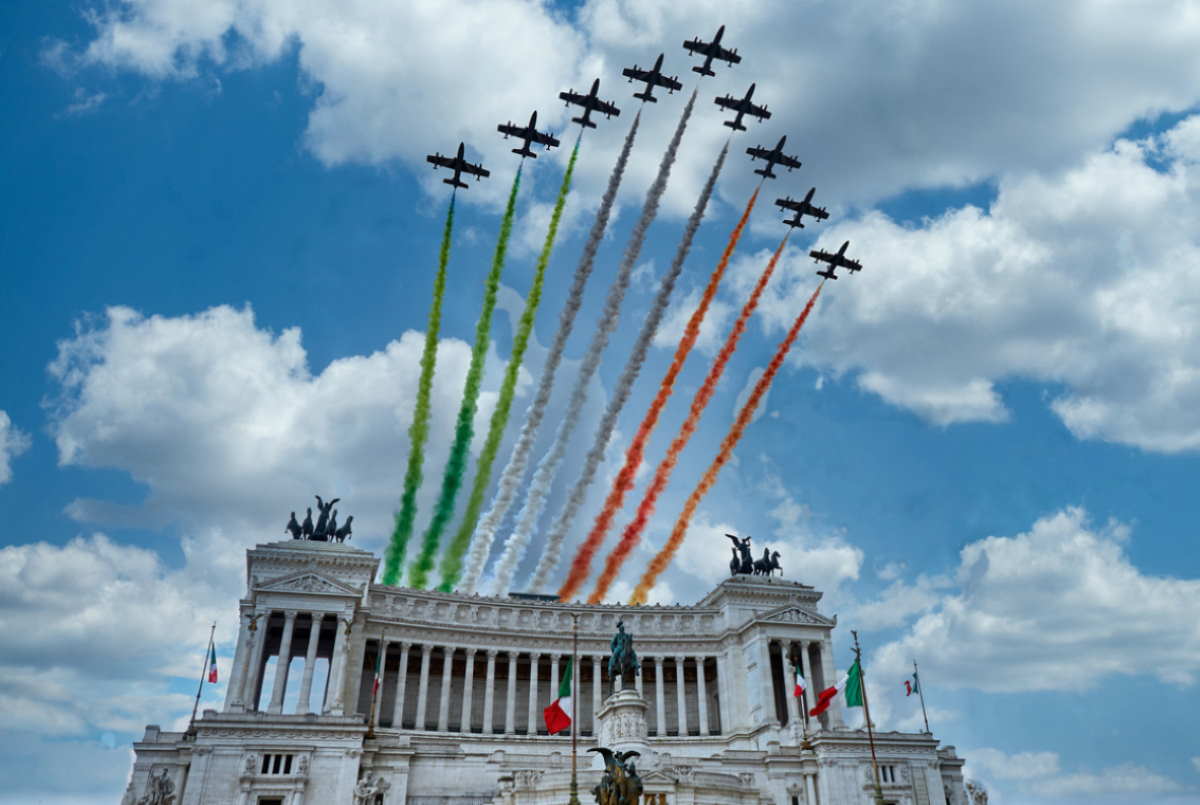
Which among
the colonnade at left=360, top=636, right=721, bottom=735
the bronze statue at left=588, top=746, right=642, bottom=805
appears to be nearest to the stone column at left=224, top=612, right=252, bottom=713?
the colonnade at left=360, top=636, right=721, bottom=735

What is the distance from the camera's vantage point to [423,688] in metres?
81.1

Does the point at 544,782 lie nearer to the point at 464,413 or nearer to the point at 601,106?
the point at 464,413

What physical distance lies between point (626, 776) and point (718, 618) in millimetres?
49247

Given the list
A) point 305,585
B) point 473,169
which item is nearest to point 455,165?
point 473,169

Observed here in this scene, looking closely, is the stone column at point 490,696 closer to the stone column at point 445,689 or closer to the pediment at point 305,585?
the stone column at point 445,689

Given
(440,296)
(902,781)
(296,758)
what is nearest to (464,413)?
(440,296)

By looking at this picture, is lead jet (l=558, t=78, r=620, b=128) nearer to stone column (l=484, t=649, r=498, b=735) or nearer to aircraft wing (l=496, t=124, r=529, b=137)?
aircraft wing (l=496, t=124, r=529, b=137)

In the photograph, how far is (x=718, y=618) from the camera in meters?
92.0

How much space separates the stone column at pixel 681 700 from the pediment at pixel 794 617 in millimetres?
9444

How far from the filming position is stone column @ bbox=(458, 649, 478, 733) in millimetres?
81250

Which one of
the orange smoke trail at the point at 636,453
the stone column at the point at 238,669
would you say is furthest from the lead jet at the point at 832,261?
the stone column at the point at 238,669

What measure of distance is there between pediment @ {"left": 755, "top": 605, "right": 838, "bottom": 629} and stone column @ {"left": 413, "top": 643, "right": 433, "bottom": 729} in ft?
104

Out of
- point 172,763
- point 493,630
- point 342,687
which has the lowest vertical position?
point 172,763

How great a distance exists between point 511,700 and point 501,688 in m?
4.24
